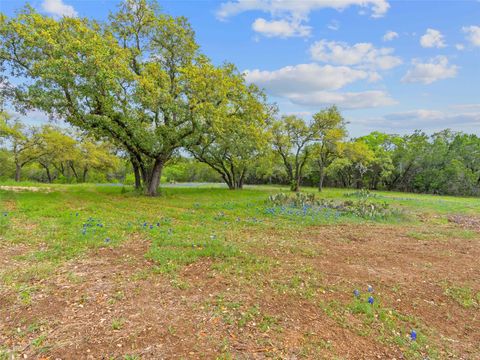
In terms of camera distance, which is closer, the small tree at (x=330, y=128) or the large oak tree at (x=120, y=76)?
the large oak tree at (x=120, y=76)

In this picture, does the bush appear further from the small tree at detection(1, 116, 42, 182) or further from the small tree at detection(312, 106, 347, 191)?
the small tree at detection(1, 116, 42, 182)

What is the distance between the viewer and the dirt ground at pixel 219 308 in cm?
302

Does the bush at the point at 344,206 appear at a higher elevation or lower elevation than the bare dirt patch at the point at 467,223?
higher

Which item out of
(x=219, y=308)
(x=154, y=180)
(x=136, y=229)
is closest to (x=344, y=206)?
(x=136, y=229)

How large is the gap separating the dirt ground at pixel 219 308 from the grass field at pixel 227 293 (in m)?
0.02

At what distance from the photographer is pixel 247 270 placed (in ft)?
16.7

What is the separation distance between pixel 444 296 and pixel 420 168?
144ft

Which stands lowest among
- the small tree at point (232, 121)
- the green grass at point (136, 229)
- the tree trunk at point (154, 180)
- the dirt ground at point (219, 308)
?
the dirt ground at point (219, 308)

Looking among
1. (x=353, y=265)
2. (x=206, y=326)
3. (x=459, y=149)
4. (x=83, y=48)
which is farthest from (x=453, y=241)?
(x=459, y=149)

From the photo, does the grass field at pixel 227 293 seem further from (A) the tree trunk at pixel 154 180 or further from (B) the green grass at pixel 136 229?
(A) the tree trunk at pixel 154 180

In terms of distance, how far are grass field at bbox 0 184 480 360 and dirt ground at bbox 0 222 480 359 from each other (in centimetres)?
2

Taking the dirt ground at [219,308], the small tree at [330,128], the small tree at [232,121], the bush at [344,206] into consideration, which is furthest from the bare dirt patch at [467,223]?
the small tree at [330,128]

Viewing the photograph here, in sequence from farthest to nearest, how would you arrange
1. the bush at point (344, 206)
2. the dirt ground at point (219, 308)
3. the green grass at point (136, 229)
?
the bush at point (344, 206) < the green grass at point (136, 229) < the dirt ground at point (219, 308)

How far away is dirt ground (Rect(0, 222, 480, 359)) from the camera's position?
3020 mm
